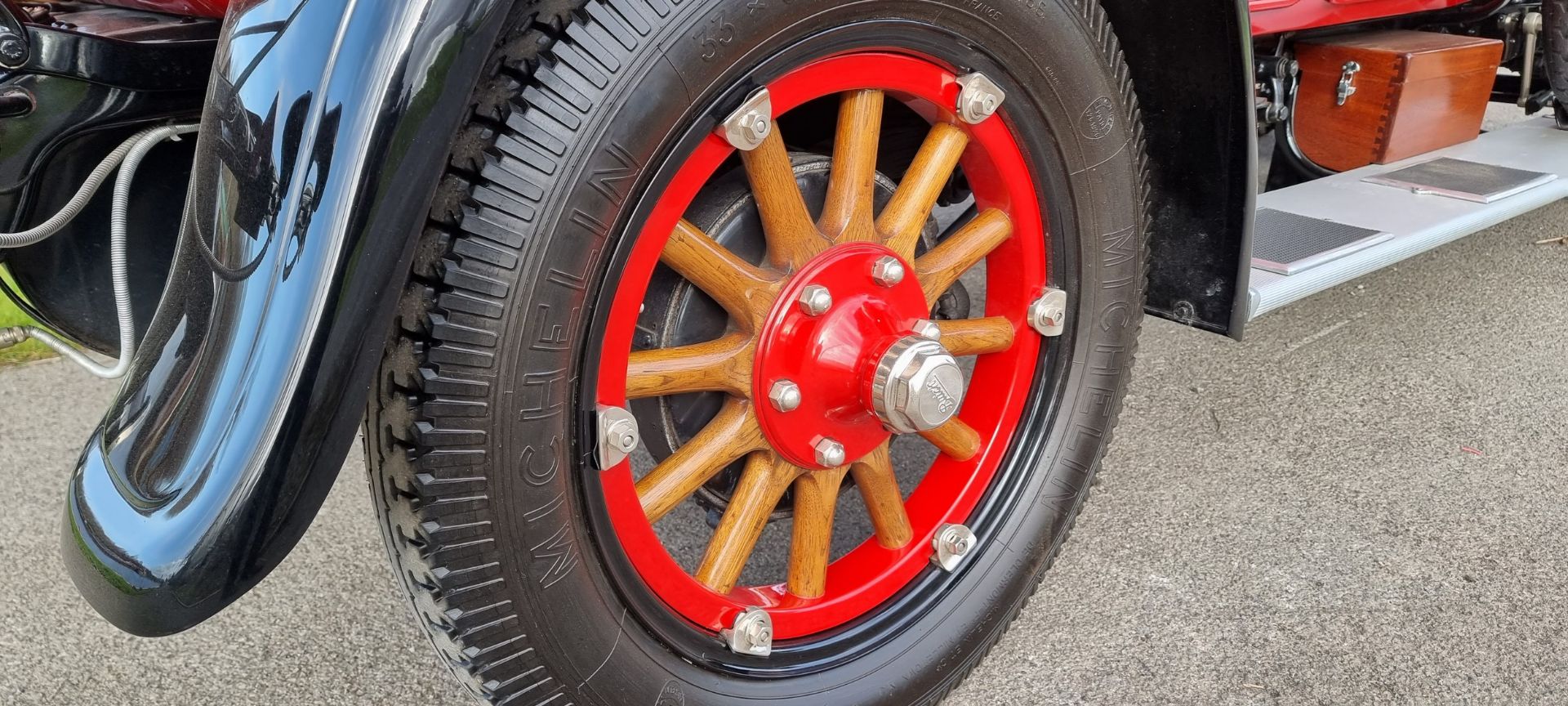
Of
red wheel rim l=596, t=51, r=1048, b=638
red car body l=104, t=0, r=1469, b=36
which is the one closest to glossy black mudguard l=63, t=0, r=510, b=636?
red wheel rim l=596, t=51, r=1048, b=638

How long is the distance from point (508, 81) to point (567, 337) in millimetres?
224

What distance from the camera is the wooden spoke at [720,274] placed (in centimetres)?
110

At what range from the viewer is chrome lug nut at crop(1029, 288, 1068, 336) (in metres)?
1.38

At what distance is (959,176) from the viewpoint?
1.57m

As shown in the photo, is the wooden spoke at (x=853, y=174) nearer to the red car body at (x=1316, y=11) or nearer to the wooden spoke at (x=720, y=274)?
the wooden spoke at (x=720, y=274)

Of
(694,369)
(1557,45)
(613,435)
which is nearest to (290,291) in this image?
(613,435)

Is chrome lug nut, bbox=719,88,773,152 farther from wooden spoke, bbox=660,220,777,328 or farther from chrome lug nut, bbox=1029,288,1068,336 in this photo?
chrome lug nut, bbox=1029,288,1068,336

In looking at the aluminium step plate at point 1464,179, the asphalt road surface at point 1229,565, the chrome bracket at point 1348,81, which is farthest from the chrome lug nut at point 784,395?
the chrome bracket at point 1348,81

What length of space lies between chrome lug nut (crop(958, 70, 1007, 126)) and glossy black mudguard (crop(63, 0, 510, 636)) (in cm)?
55

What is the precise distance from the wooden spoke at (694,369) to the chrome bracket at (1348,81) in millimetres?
1865

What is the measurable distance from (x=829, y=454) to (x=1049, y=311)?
1.21 feet

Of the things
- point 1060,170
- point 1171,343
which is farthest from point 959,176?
point 1171,343

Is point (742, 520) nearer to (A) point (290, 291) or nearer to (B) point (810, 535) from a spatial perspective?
(B) point (810, 535)

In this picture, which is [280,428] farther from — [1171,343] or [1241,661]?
[1171,343]
